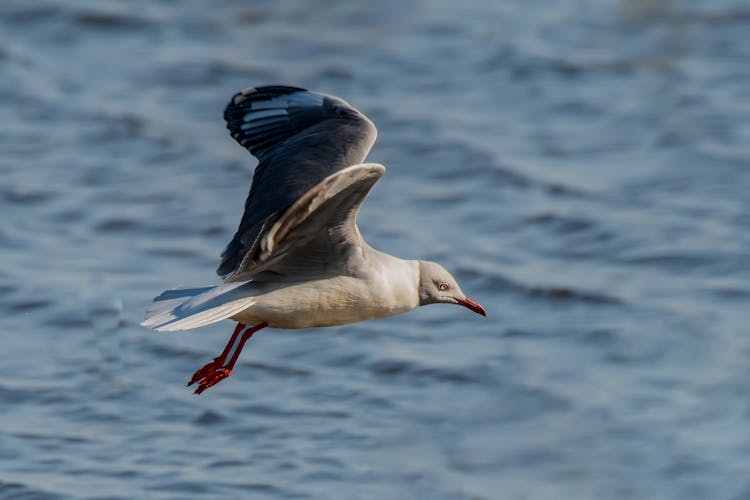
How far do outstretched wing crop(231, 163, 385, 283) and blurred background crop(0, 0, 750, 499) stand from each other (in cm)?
205

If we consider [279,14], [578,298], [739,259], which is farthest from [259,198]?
Result: [279,14]

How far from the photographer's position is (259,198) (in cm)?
761

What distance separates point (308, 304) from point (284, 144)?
0.88 meters

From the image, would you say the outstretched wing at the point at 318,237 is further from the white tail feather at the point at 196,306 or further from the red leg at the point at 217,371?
the red leg at the point at 217,371

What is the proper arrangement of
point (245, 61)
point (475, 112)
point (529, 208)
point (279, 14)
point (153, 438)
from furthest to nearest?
1. point (279, 14)
2. point (245, 61)
3. point (475, 112)
4. point (529, 208)
5. point (153, 438)

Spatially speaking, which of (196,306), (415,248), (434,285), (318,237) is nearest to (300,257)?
(318,237)

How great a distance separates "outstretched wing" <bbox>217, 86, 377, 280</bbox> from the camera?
741 centimetres

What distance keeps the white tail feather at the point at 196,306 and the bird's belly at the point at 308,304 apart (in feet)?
0.32

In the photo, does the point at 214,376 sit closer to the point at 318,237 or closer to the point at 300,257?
the point at 300,257

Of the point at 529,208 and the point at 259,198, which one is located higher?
the point at 259,198

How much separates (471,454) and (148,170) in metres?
5.72

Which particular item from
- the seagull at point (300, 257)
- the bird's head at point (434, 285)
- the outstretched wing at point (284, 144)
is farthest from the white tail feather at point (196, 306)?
the bird's head at point (434, 285)

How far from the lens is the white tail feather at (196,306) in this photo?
731 cm

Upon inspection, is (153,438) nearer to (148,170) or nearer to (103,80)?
(148,170)
